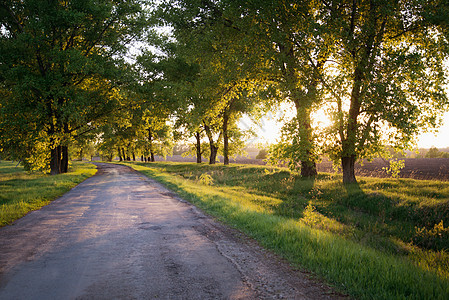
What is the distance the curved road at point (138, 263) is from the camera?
12.1 feet

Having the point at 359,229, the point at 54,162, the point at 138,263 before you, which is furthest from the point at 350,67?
the point at 54,162

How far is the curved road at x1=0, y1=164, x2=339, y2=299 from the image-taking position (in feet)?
12.1

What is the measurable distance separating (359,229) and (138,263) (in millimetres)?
6838

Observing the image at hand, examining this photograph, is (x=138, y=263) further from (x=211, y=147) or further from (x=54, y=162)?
(x=211, y=147)

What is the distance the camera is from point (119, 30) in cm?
2234

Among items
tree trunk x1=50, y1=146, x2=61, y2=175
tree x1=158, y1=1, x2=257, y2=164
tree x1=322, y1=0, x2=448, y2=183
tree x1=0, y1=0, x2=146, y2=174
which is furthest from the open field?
tree trunk x1=50, y1=146, x2=61, y2=175

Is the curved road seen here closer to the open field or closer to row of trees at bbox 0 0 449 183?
row of trees at bbox 0 0 449 183

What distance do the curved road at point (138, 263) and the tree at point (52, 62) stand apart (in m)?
13.3

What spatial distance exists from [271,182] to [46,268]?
13.6 metres

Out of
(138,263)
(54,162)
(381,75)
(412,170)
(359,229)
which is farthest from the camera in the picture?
(54,162)

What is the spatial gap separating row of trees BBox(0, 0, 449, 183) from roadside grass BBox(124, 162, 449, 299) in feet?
6.08

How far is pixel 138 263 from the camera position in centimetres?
462

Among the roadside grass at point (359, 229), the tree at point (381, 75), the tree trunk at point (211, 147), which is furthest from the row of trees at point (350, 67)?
the tree trunk at point (211, 147)

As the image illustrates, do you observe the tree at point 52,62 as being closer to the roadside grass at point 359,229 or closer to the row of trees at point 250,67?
the row of trees at point 250,67
